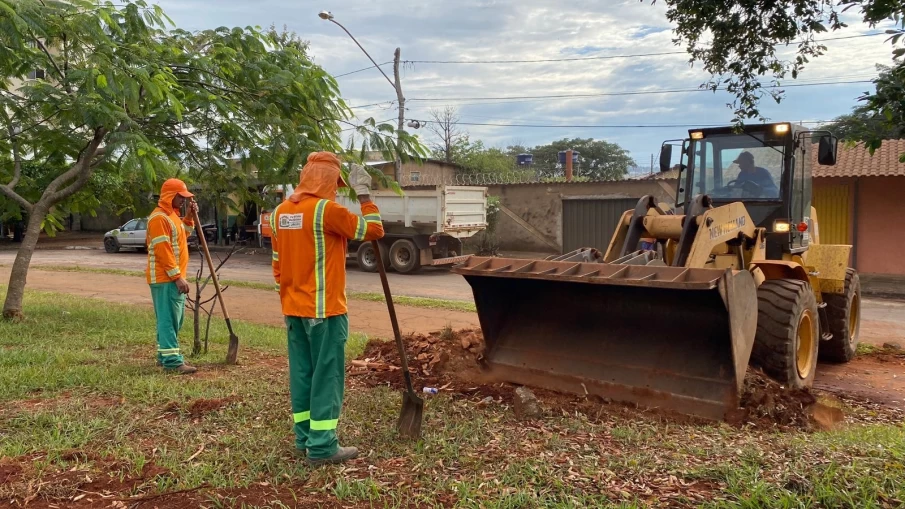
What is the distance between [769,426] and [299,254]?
133 inches

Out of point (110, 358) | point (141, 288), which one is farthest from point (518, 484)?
point (141, 288)

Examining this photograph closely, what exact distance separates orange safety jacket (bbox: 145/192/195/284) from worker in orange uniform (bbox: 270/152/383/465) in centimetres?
263

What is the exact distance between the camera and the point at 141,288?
47.4ft

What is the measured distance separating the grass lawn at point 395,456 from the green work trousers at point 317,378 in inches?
6.7

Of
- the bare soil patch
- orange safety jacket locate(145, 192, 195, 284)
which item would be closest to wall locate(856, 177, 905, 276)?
the bare soil patch

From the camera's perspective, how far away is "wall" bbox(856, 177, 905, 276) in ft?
55.0

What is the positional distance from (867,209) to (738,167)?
12.3 m

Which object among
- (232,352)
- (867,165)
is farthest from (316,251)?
(867,165)

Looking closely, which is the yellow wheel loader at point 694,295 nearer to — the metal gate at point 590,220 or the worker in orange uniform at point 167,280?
the worker in orange uniform at point 167,280

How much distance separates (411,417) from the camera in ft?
14.6

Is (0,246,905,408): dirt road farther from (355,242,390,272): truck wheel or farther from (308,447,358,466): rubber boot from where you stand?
(308,447,358,466): rubber boot

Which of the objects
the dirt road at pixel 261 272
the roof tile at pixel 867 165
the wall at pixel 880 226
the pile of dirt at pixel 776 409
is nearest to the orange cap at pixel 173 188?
the pile of dirt at pixel 776 409

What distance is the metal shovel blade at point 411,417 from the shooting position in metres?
4.43

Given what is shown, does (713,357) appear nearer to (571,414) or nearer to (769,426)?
(769,426)
